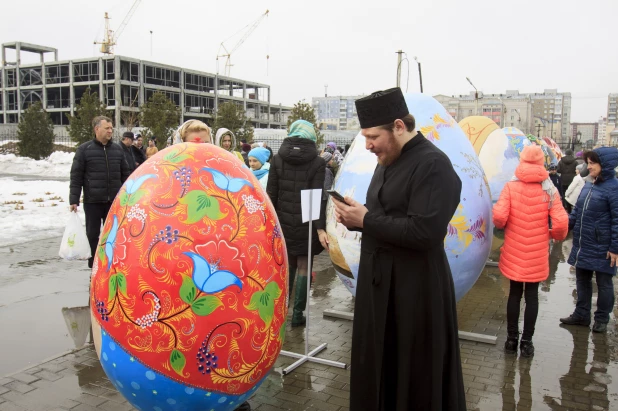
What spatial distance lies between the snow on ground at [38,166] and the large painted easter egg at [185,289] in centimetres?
2621

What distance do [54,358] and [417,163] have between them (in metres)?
3.88

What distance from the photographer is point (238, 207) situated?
330cm

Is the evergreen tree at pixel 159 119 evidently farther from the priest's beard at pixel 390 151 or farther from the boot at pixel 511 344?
the priest's beard at pixel 390 151

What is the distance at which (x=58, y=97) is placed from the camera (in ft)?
219

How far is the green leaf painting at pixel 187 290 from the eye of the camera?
9.82ft

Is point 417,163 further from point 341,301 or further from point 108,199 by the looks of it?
point 108,199

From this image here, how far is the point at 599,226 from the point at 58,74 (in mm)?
70326

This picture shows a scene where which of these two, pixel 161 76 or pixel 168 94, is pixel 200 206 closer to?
pixel 161 76

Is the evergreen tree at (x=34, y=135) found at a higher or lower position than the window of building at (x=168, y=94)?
lower

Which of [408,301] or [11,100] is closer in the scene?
[408,301]

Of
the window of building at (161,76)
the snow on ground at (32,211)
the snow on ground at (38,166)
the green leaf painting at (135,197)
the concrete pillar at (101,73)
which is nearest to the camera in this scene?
the green leaf painting at (135,197)

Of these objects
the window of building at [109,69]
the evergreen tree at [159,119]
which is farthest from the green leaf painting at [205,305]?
the window of building at [109,69]

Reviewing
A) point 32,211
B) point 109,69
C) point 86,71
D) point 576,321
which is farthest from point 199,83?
point 576,321

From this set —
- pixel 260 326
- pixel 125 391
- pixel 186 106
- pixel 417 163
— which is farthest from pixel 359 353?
A: pixel 186 106
